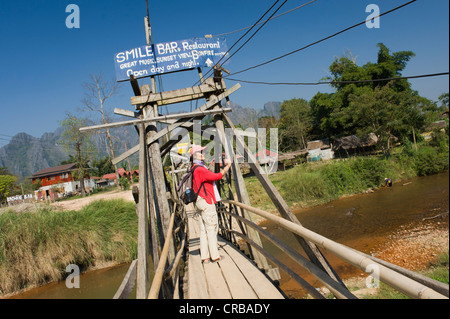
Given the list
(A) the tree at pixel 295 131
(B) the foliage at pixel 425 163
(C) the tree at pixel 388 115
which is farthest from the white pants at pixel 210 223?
(A) the tree at pixel 295 131

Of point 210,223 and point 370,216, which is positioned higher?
point 210,223

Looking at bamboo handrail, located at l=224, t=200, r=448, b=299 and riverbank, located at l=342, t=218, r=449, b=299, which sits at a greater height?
bamboo handrail, located at l=224, t=200, r=448, b=299

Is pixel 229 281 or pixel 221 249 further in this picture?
pixel 221 249

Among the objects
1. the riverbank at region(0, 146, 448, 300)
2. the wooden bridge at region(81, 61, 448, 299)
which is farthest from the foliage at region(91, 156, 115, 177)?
the wooden bridge at region(81, 61, 448, 299)

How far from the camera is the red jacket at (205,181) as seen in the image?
379 cm

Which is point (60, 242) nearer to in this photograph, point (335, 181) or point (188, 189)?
point (188, 189)

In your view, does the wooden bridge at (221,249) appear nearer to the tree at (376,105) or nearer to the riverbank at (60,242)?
the riverbank at (60,242)

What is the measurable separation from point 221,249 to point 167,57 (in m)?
3.78

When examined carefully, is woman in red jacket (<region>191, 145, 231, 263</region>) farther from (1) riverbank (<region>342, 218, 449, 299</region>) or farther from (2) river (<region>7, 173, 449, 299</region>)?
(1) riverbank (<region>342, 218, 449, 299</region>)

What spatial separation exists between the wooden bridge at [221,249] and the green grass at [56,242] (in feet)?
20.1

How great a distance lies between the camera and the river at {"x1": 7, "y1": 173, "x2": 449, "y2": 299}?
925 cm

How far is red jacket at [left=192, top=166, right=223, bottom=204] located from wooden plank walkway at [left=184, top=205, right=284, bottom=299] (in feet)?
3.03

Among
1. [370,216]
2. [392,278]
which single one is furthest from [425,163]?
[392,278]

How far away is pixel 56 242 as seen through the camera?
10094 mm
